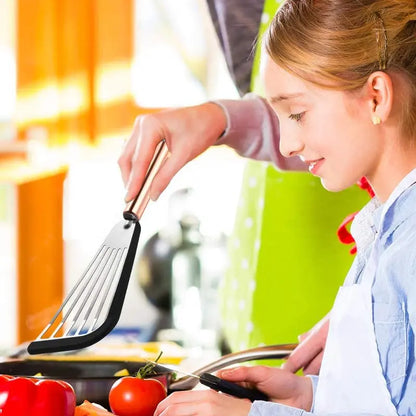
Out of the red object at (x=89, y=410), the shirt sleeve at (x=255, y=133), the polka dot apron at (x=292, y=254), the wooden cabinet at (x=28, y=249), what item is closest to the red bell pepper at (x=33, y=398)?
the red object at (x=89, y=410)

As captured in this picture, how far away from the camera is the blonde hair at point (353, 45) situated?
870 millimetres

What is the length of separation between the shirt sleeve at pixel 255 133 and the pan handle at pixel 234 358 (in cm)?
32

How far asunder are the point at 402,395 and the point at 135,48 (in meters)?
2.98

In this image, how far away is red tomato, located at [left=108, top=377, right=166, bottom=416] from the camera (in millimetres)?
860

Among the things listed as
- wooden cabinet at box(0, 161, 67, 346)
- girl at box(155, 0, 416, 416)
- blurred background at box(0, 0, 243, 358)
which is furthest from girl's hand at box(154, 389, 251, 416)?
wooden cabinet at box(0, 161, 67, 346)

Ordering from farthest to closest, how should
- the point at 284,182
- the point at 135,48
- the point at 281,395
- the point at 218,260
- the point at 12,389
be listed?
the point at 135,48 < the point at 218,260 < the point at 284,182 < the point at 281,395 < the point at 12,389

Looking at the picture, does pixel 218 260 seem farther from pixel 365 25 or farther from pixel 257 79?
pixel 365 25

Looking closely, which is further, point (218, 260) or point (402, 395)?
→ point (218, 260)

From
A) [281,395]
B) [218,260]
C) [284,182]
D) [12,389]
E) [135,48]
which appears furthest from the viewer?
[135,48]

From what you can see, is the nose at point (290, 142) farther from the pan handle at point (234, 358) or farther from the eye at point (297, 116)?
the pan handle at point (234, 358)

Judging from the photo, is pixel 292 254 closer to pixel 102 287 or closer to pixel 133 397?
pixel 133 397

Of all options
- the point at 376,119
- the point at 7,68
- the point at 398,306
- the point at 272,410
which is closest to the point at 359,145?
the point at 376,119

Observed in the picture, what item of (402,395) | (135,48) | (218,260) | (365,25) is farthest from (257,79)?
(135,48)

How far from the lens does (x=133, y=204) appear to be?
0.88m
